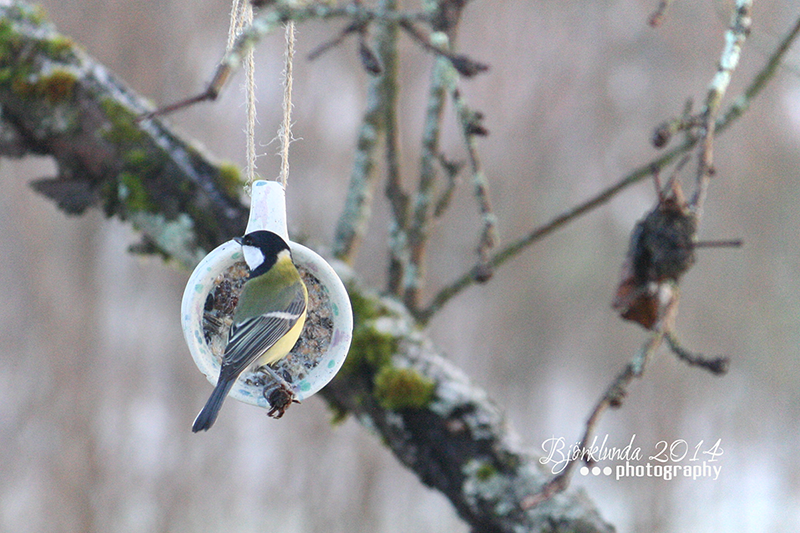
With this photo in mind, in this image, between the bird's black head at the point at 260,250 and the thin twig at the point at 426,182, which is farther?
the thin twig at the point at 426,182

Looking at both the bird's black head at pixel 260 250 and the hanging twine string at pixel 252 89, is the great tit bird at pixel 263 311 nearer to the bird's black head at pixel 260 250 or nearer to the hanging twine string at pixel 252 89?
the bird's black head at pixel 260 250

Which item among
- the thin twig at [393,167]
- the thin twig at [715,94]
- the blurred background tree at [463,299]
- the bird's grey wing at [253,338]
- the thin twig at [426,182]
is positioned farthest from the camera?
the blurred background tree at [463,299]

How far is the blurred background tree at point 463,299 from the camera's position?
3.46m

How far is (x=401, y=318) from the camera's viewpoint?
1448 millimetres

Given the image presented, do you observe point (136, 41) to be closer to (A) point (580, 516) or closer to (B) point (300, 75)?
(B) point (300, 75)

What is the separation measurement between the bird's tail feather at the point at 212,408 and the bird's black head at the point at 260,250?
129 mm

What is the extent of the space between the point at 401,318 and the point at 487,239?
0.60 metres

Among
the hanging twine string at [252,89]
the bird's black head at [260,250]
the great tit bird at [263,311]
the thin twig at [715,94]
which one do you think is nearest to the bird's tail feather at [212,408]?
the great tit bird at [263,311]

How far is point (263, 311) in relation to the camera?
85cm

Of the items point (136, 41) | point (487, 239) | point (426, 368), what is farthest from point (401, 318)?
point (136, 41)

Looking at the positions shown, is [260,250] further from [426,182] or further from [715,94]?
[426,182]

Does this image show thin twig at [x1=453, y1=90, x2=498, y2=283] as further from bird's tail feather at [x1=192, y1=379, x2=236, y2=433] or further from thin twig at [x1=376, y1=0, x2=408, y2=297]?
thin twig at [x1=376, y1=0, x2=408, y2=297]

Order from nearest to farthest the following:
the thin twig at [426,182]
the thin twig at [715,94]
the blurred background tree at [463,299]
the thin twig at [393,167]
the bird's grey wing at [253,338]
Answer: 1. the thin twig at [715,94]
2. the bird's grey wing at [253,338]
3. the thin twig at [426,182]
4. the thin twig at [393,167]
5. the blurred background tree at [463,299]

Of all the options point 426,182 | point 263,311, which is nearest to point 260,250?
point 263,311
